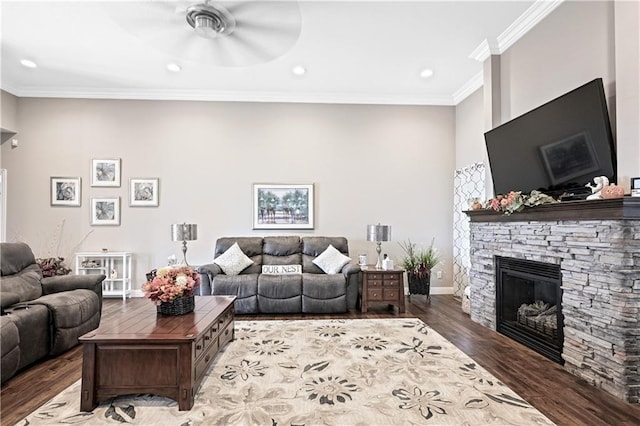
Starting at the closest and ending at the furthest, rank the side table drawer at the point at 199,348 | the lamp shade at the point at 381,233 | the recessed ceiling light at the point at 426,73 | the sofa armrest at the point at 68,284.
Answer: the side table drawer at the point at 199,348 < the sofa armrest at the point at 68,284 < the recessed ceiling light at the point at 426,73 < the lamp shade at the point at 381,233

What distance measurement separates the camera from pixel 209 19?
2982 mm

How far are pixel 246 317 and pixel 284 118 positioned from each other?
11.0 feet

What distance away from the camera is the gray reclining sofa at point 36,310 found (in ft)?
8.75

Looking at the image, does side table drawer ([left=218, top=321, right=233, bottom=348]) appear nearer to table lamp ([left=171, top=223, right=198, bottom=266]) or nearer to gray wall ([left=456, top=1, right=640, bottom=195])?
table lamp ([left=171, top=223, right=198, bottom=266])

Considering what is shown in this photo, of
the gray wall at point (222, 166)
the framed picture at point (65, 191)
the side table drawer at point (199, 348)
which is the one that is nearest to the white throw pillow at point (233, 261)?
the gray wall at point (222, 166)

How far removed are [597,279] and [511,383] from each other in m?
1.02

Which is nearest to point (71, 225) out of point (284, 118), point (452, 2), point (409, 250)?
point (284, 118)

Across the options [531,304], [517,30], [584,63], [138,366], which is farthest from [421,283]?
[138,366]

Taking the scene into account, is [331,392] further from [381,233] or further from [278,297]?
[381,233]

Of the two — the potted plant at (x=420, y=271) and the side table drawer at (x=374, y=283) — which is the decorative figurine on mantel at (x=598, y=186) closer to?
the side table drawer at (x=374, y=283)

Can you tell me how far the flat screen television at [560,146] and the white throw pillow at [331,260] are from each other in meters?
2.33

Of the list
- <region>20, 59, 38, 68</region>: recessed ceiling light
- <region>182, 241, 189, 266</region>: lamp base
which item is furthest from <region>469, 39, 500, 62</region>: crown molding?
<region>20, 59, 38, 68</region>: recessed ceiling light

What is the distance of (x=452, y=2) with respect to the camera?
11.4ft

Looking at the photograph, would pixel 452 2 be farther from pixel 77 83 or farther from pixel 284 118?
pixel 77 83
